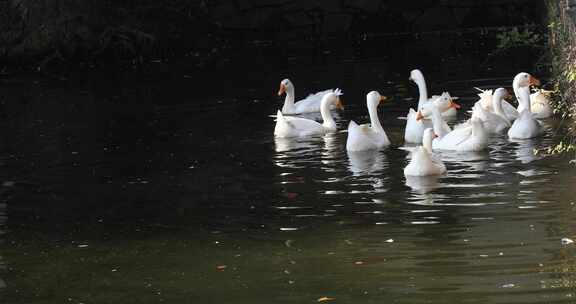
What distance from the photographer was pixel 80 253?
8.63 metres

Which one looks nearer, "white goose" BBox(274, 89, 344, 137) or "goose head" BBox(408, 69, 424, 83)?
"white goose" BBox(274, 89, 344, 137)

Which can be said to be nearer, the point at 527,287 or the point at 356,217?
the point at 527,287

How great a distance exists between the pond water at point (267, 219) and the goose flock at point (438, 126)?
17cm

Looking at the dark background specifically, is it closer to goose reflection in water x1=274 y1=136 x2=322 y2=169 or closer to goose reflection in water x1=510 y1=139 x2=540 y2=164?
goose reflection in water x1=274 y1=136 x2=322 y2=169

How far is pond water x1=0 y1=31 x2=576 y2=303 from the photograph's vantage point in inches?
290

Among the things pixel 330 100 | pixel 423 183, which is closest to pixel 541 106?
pixel 330 100

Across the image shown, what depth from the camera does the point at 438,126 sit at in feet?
42.5

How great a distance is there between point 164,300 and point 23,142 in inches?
305

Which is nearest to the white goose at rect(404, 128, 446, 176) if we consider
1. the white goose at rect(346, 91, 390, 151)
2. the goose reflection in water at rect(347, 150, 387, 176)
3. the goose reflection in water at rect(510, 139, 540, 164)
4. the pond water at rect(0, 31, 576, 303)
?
the pond water at rect(0, 31, 576, 303)

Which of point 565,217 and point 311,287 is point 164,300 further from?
point 565,217

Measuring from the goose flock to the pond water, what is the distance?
0.17 metres

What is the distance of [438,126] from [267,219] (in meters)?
4.09

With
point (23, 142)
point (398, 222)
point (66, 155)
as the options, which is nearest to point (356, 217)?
point (398, 222)

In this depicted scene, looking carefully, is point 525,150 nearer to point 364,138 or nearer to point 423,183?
point 364,138
